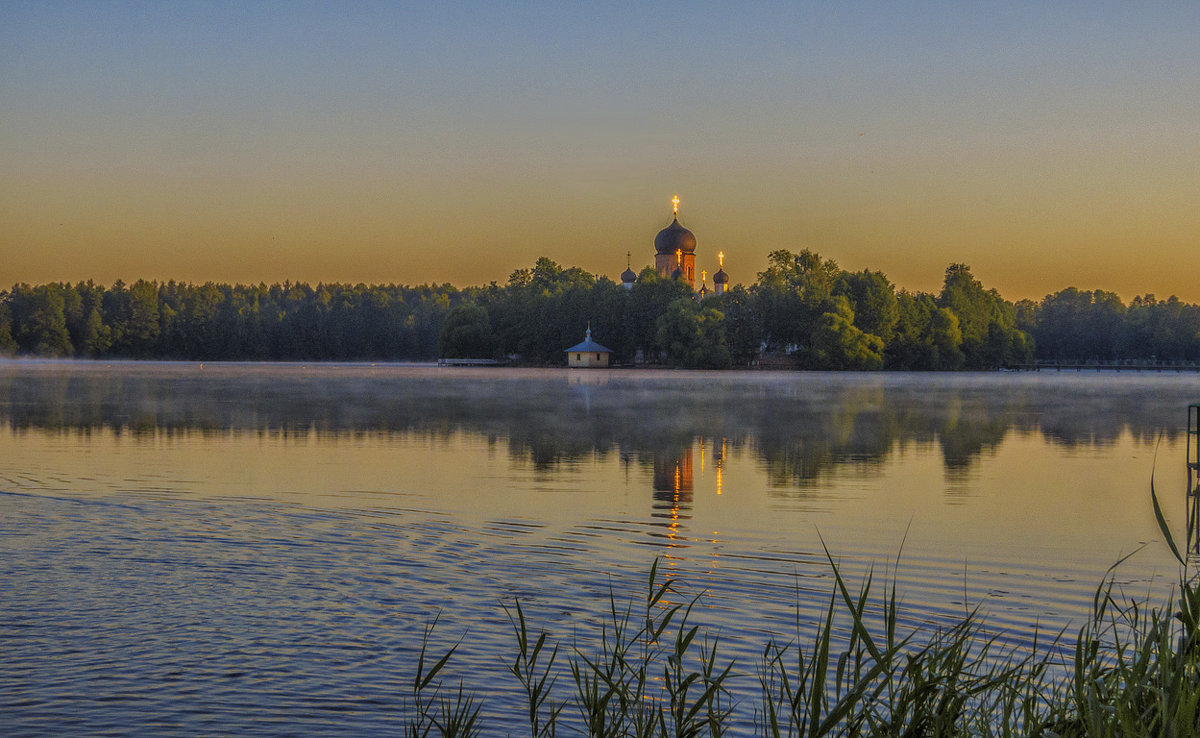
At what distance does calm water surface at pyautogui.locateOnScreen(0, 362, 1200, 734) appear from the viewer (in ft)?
23.0

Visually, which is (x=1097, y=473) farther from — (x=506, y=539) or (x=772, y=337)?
(x=772, y=337)

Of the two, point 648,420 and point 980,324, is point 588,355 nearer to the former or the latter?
point 980,324

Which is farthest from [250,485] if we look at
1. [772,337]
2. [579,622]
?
[772,337]

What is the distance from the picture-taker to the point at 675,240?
514 feet

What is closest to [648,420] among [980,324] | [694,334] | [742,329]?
[694,334]

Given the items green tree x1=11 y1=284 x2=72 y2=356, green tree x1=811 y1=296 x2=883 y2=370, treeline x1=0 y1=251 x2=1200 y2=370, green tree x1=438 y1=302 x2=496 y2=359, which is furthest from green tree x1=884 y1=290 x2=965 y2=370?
green tree x1=11 y1=284 x2=72 y2=356

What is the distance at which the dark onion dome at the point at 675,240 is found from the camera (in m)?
157

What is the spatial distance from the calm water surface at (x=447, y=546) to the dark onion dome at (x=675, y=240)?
129836 millimetres

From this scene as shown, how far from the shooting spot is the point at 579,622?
837 cm

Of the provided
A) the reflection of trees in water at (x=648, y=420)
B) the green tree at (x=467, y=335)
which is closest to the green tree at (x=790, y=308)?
the green tree at (x=467, y=335)

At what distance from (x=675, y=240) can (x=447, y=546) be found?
481ft

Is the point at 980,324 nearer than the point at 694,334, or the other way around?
the point at 694,334

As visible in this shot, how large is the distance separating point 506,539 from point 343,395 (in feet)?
129

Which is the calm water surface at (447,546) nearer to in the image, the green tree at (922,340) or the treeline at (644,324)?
the treeline at (644,324)
